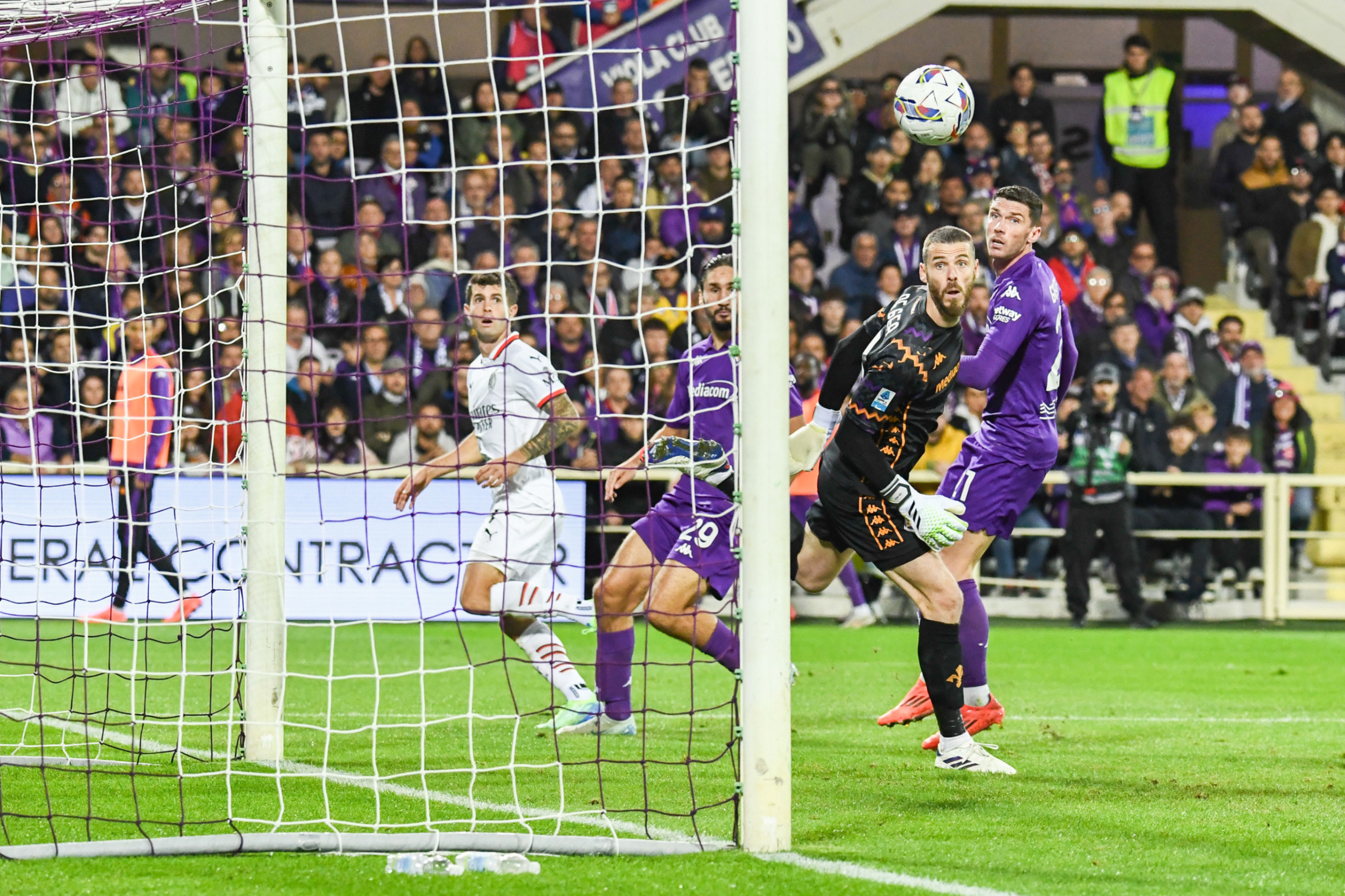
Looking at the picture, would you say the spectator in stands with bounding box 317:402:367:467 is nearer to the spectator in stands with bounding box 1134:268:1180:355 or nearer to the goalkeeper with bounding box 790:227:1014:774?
the spectator in stands with bounding box 1134:268:1180:355

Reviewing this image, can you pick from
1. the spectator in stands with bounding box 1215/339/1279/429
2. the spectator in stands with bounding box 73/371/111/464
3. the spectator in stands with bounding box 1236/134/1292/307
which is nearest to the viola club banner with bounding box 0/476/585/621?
the spectator in stands with bounding box 73/371/111/464

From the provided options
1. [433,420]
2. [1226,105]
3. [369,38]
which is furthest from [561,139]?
[1226,105]

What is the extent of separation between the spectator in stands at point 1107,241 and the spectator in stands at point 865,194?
2.17 m

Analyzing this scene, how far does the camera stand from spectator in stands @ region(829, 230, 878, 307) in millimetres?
15641

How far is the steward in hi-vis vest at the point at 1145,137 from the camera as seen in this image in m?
17.1

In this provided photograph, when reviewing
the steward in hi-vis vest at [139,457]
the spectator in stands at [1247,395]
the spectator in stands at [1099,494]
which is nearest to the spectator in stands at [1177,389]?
the spectator in stands at [1247,395]

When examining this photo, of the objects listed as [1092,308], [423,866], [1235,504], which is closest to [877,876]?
[423,866]

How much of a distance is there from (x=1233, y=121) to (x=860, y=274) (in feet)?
15.8

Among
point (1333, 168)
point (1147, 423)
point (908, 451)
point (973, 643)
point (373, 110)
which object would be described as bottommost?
point (973, 643)

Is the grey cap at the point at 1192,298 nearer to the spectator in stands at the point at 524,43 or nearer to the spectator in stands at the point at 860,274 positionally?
the spectator in stands at the point at 860,274

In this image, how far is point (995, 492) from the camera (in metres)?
6.80

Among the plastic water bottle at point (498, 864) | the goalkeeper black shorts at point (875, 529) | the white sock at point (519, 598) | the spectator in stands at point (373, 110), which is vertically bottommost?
the plastic water bottle at point (498, 864)

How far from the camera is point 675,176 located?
49.4 ft

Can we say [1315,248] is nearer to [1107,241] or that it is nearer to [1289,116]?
[1289,116]
